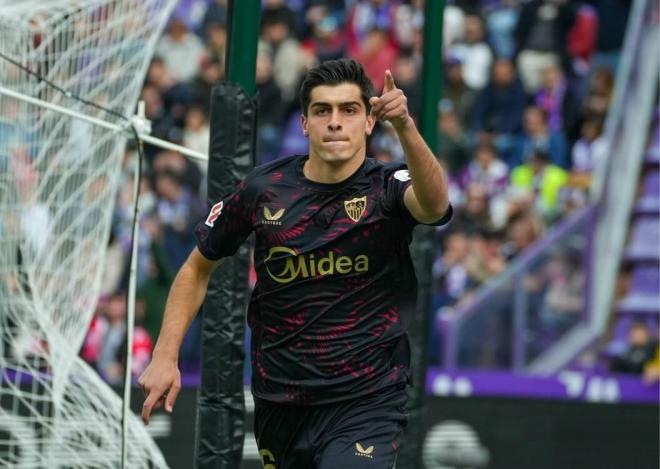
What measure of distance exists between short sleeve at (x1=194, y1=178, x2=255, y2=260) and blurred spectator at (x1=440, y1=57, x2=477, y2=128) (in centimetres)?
998

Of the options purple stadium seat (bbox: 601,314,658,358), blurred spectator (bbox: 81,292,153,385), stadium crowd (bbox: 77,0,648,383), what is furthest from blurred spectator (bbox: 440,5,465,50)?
blurred spectator (bbox: 81,292,153,385)

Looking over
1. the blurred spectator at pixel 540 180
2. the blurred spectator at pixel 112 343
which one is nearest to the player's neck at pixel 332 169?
the blurred spectator at pixel 112 343

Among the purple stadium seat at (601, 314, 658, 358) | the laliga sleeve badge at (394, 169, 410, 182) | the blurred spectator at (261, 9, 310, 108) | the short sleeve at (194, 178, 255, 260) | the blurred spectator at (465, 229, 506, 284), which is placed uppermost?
the blurred spectator at (261, 9, 310, 108)

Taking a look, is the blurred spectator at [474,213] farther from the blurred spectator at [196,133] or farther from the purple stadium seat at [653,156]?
the blurred spectator at [196,133]

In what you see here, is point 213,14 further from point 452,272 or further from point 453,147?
point 452,272

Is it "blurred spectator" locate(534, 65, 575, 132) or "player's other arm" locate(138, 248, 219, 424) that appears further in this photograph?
"blurred spectator" locate(534, 65, 575, 132)

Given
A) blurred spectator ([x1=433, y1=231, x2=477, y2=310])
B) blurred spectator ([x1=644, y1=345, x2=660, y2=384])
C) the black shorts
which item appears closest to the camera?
the black shorts

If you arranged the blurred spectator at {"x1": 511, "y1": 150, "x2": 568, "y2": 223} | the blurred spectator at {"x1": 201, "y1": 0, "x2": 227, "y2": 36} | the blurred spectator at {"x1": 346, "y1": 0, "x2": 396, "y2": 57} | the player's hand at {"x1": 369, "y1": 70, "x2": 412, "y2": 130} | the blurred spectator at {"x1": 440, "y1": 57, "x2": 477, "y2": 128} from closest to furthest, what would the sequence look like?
the player's hand at {"x1": 369, "y1": 70, "x2": 412, "y2": 130} < the blurred spectator at {"x1": 511, "y1": 150, "x2": 568, "y2": 223} < the blurred spectator at {"x1": 440, "y1": 57, "x2": 477, "y2": 128} < the blurred spectator at {"x1": 346, "y1": 0, "x2": 396, "y2": 57} < the blurred spectator at {"x1": 201, "y1": 0, "x2": 227, "y2": 36}

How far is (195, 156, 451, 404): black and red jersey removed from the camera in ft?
17.1

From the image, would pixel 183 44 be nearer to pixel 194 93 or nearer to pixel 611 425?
pixel 194 93

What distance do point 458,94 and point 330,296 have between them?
10.5m

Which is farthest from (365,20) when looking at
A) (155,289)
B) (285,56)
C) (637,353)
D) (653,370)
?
(653,370)

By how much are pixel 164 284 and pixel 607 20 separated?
6421mm

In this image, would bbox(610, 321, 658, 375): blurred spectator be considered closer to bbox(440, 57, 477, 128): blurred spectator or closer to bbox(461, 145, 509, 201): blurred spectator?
bbox(461, 145, 509, 201): blurred spectator
